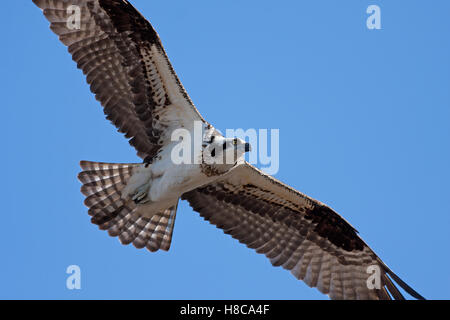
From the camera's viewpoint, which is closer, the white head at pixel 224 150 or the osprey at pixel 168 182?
the white head at pixel 224 150

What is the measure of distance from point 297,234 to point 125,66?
3433mm

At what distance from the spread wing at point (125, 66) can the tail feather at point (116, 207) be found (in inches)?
19.1

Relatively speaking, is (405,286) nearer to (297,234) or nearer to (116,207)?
(297,234)

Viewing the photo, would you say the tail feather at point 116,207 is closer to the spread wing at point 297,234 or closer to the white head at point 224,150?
the spread wing at point 297,234

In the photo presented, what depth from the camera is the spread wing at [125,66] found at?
10.5m

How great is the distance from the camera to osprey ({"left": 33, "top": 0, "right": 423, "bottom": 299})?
10.5 meters

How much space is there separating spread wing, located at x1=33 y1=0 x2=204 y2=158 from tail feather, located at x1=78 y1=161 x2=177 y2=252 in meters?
0.49

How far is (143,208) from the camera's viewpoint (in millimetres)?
11156

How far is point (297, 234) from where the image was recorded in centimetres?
1175

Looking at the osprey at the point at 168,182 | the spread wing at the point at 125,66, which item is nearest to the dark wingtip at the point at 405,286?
the osprey at the point at 168,182
